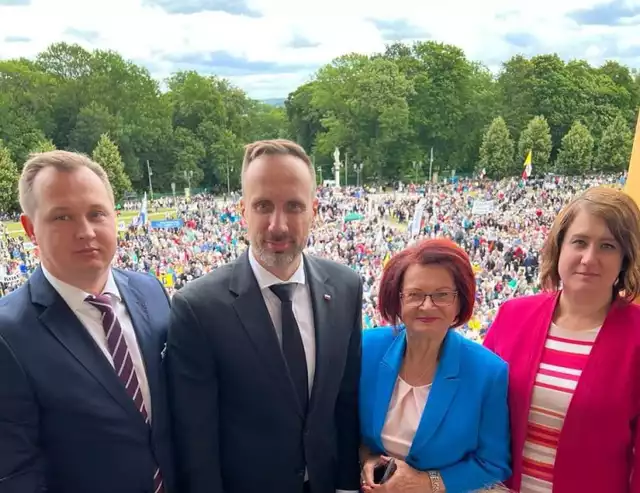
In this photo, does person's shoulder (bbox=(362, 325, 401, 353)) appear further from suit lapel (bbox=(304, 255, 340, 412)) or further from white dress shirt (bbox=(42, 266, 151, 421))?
white dress shirt (bbox=(42, 266, 151, 421))

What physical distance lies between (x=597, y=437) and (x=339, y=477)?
0.59m

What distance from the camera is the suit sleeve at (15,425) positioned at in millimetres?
938

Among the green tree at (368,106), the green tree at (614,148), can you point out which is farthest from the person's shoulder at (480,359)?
the green tree at (614,148)

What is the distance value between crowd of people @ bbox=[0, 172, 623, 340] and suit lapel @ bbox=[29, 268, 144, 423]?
4.63 metres

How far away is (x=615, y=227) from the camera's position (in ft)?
3.78

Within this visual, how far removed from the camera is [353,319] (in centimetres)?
124

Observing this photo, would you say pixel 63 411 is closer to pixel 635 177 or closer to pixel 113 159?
pixel 635 177

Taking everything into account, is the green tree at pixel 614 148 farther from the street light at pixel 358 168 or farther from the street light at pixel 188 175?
the street light at pixel 188 175

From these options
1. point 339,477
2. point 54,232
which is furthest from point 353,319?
point 54,232

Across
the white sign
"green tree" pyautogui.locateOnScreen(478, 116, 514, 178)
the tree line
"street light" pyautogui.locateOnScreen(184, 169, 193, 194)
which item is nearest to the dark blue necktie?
the tree line

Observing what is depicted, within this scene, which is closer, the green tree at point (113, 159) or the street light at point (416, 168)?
the green tree at point (113, 159)

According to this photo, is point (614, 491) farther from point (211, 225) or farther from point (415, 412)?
point (211, 225)

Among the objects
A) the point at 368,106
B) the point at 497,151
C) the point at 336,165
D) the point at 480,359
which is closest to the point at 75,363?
the point at 480,359

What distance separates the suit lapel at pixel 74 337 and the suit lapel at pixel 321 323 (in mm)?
385
